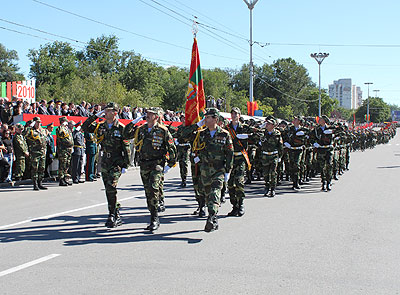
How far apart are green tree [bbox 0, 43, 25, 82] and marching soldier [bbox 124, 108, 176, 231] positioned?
69.9 meters

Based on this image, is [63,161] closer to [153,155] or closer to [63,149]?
[63,149]

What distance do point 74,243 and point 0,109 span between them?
29.2 ft

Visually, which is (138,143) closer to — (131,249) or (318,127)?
(131,249)

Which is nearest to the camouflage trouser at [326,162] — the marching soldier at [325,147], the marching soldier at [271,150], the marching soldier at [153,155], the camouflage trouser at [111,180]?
the marching soldier at [325,147]

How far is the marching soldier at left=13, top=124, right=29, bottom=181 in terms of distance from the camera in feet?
41.3

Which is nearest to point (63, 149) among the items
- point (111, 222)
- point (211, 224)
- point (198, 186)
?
point (198, 186)

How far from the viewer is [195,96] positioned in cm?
991

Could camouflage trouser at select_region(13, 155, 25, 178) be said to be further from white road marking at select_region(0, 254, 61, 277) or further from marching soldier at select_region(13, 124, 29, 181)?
white road marking at select_region(0, 254, 61, 277)

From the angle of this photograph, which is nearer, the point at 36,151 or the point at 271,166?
the point at 271,166

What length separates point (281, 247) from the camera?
21.0ft

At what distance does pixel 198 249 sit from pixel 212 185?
131 centimetres

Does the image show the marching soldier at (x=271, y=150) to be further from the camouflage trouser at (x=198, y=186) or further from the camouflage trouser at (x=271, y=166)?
the camouflage trouser at (x=198, y=186)

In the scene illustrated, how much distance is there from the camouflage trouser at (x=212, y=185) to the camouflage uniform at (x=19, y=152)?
287 inches

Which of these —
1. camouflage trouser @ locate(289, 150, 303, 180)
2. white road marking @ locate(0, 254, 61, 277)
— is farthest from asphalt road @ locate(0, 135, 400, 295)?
camouflage trouser @ locate(289, 150, 303, 180)
